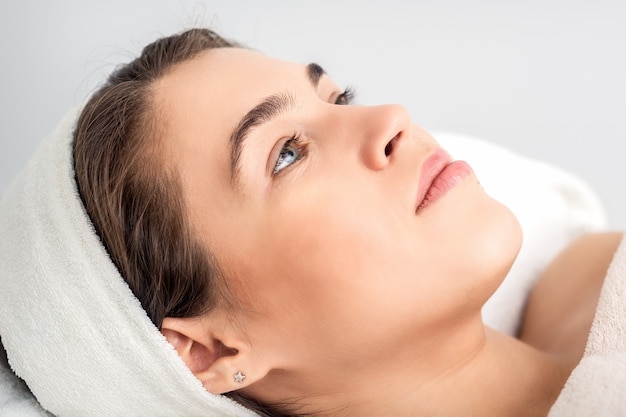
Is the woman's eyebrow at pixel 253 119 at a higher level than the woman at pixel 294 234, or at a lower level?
higher

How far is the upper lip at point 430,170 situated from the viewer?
106 centimetres

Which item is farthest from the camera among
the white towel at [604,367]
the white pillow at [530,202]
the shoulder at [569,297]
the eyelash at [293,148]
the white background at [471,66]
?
the white background at [471,66]

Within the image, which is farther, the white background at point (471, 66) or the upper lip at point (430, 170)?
the white background at point (471, 66)

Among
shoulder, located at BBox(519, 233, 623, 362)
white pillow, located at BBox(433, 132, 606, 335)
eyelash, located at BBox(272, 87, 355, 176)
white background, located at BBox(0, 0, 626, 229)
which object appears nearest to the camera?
eyelash, located at BBox(272, 87, 355, 176)

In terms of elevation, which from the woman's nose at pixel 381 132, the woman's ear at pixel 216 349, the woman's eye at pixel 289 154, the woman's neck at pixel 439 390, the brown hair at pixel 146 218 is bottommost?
the woman's neck at pixel 439 390

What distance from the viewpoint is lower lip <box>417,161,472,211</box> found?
105 cm

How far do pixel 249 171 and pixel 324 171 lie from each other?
4.1 inches

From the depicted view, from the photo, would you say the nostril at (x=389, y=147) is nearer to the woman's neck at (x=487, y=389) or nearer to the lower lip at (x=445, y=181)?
the lower lip at (x=445, y=181)

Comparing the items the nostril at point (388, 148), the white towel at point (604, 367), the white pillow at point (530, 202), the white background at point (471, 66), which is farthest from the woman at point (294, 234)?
the white background at point (471, 66)

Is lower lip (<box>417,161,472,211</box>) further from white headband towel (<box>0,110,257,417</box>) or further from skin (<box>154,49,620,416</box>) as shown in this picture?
white headband towel (<box>0,110,257,417</box>)

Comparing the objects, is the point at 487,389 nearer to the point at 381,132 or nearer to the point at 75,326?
the point at 381,132

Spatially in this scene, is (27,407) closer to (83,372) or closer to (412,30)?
(83,372)

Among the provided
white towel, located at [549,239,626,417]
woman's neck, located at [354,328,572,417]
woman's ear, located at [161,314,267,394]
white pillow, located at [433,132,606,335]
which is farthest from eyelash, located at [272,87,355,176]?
white pillow, located at [433,132,606,335]

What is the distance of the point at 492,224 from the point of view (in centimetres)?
106
